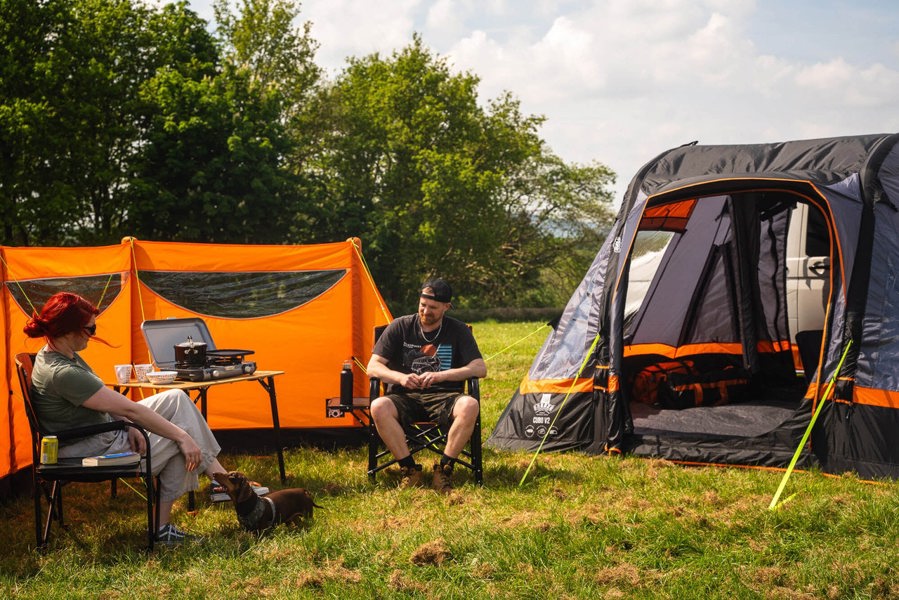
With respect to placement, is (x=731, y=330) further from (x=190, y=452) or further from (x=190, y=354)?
(x=190, y=452)

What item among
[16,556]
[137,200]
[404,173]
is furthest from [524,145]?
[16,556]

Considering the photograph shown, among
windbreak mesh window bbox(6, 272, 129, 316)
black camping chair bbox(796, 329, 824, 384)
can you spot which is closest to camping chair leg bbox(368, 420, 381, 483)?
windbreak mesh window bbox(6, 272, 129, 316)

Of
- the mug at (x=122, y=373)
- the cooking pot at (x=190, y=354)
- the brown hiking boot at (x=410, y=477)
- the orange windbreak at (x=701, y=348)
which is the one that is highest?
the cooking pot at (x=190, y=354)

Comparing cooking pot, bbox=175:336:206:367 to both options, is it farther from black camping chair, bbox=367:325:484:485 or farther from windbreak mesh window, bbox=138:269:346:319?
windbreak mesh window, bbox=138:269:346:319

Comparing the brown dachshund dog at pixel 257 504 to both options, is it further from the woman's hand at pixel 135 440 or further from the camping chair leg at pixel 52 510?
the camping chair leg at pixel 52 510

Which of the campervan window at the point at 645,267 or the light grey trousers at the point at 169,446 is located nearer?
the light grey trousers at the point at 169,446

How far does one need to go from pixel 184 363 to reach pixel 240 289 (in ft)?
4.51

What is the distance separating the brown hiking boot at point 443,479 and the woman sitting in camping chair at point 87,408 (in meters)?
1.35

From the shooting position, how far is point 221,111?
22.3m

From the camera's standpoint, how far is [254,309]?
21.2ft

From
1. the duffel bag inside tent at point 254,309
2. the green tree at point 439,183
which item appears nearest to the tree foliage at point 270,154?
the green tree at point 439,183

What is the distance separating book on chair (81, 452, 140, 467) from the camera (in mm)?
4070

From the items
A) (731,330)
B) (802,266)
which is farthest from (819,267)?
(731,330)

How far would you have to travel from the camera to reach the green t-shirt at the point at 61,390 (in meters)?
4.12
